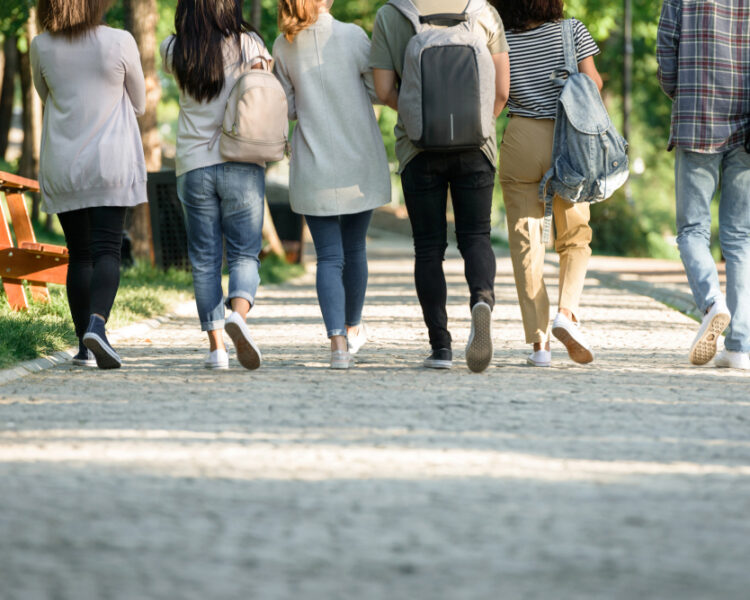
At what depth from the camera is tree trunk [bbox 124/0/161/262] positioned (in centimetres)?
1429

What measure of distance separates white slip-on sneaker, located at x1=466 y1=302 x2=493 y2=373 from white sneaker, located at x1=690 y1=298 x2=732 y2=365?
3.98 feet

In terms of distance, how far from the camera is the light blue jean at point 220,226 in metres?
6.49

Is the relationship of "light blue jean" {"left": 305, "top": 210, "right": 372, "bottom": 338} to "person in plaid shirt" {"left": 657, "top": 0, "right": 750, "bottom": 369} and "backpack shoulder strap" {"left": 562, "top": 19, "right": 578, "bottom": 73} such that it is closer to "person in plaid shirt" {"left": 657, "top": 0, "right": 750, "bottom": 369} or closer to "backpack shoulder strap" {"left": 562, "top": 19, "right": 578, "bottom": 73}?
"backpack shoulder strap" {"left": 562, "top": 19, "right": 578, "bottom": 73}

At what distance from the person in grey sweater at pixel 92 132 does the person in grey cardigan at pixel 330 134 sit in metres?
0.87

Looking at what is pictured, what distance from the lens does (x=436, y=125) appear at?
614 cm

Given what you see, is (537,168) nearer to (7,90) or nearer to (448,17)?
(448,17)

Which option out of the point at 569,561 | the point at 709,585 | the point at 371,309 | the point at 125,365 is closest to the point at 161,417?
the point at 125,365

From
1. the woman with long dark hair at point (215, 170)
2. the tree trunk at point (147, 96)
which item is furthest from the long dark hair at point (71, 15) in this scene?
the tree trunk at point (147, 96)

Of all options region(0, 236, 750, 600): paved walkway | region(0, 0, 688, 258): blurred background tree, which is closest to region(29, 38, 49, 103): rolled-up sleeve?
region(0, 236, 750, 600): paved walkway

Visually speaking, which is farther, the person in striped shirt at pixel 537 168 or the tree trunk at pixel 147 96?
the tree trunk at pixel 147 96

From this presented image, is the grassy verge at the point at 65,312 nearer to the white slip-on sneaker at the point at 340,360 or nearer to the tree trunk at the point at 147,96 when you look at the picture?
the tree trunk at the point at 147,96

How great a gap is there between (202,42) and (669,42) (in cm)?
258

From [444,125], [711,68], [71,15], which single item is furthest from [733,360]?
[71,15]

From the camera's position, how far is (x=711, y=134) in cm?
675
